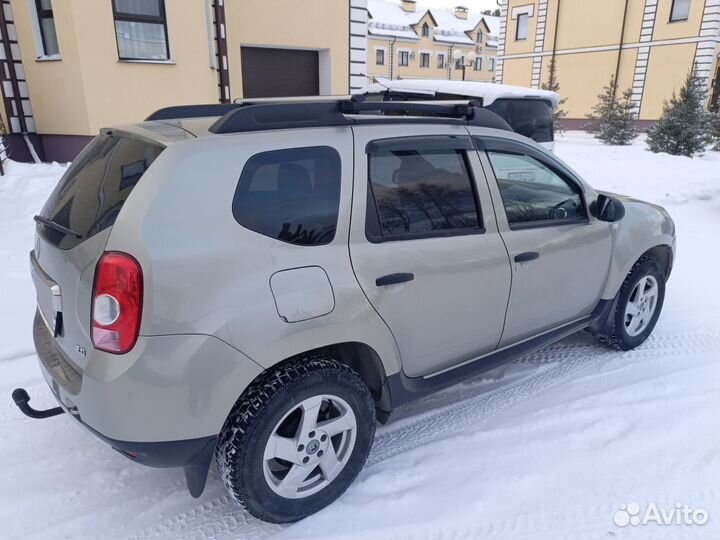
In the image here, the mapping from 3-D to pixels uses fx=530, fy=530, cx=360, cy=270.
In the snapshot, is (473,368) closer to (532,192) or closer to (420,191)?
(420,191)

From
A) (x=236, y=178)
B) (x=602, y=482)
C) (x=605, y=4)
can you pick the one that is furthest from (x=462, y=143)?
(x=605, y=4)

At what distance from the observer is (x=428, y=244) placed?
2652mm

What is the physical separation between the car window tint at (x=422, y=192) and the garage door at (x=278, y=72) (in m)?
9.43

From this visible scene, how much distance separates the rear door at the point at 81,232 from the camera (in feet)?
6.84

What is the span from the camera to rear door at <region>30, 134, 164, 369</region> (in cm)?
208

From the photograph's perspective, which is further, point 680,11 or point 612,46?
point 612,46

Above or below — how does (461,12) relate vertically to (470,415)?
above

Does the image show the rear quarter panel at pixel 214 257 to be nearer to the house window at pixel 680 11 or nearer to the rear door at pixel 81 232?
the rear door at pixel 81 232

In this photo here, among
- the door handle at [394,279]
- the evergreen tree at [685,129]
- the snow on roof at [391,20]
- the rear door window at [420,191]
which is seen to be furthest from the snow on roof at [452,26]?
the door handle at [394,279]

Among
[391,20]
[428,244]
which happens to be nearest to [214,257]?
[428,244]

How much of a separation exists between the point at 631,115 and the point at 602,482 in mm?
20029

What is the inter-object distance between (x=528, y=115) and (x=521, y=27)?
30041 millimetres

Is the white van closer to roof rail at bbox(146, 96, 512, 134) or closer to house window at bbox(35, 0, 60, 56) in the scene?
roof rail at bbox(146, 96, 512, 134)

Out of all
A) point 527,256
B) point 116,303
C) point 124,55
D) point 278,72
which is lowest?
point 527,256
